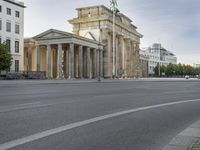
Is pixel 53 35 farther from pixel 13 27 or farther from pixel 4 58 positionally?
pixel 4 58

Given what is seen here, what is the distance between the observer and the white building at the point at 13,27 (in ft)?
209

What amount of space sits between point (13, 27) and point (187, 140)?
212 feet

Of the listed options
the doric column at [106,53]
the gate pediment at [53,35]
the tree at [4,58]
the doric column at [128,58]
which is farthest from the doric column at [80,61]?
the doric column at [128,58]

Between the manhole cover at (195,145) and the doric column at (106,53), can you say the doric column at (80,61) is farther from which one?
the manhole cover at (195,145)

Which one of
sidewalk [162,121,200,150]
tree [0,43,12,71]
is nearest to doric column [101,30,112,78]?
tree [0,43,12,71]

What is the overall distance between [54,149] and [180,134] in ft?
9.86

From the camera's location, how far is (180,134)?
272 inches

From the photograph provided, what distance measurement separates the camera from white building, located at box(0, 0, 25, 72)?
2510 inches

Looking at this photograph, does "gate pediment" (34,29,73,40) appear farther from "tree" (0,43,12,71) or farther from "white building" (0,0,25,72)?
"tree" (0,43,12,71)

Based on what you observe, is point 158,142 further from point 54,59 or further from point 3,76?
point 54,59

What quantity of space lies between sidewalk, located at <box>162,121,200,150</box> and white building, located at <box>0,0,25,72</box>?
60.8m

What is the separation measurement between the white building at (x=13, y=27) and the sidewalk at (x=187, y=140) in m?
60.8

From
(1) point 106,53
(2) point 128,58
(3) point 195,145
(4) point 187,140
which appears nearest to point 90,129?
(4) point 187,140

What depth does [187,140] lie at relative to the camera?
626cm
